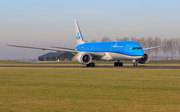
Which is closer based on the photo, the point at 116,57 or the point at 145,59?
the point at 116,57

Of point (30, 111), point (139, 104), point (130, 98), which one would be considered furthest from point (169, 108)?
point (30, 111)

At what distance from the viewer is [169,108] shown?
31.1ft

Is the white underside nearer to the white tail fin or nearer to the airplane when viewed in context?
the airplane

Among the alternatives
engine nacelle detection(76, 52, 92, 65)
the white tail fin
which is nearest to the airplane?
engine nacelle detection(76, 52, 92, 65)

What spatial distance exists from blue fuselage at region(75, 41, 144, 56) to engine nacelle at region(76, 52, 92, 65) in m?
3.85

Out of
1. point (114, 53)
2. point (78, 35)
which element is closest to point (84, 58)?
point (114, 53)

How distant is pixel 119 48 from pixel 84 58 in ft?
20.8

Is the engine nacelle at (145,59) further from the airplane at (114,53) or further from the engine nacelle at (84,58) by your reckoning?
the engine nacelle at (84,58)

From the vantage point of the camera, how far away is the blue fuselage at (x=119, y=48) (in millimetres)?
40884

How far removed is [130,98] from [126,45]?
31.2 m

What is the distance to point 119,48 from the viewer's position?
142 feet

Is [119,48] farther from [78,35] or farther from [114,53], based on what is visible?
[78,35]

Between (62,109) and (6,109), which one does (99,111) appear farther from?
(6,109)

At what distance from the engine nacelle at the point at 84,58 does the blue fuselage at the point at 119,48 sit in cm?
385
